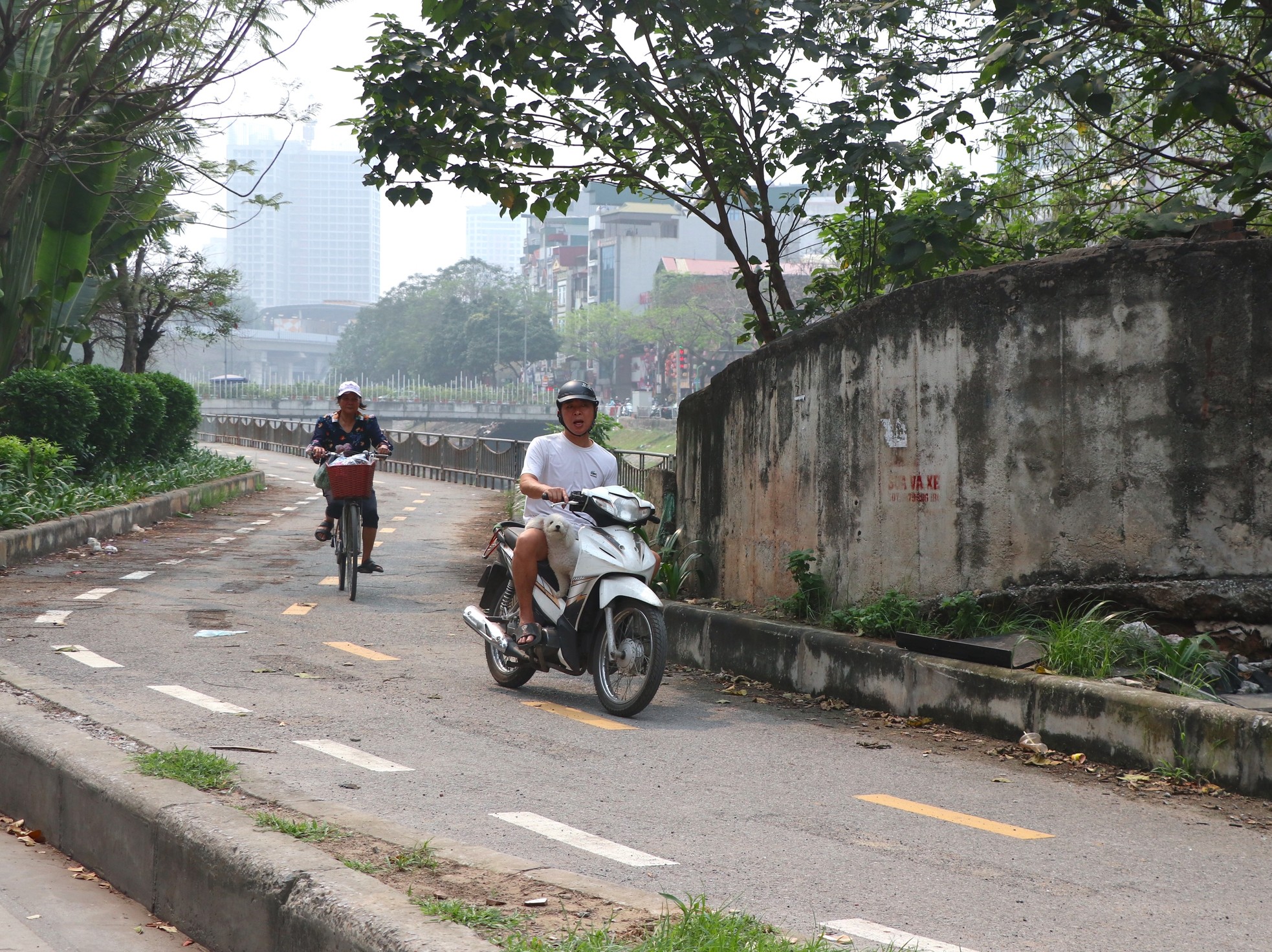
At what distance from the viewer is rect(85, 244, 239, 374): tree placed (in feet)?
99.2

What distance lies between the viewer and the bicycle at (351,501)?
11.4 metres

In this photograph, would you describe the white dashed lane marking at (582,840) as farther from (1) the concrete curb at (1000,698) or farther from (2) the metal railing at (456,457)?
(2) the metal railing at (456,457)

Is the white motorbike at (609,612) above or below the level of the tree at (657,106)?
below

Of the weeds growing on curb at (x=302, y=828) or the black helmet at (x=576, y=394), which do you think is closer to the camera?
the weeds growing on curb at (x=302, y=828)

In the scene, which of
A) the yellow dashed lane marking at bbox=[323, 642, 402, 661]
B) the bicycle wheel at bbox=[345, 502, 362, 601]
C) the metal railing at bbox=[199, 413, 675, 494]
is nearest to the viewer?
the yellow dashed lane marking at bbox=[323, 642, 402, 661]

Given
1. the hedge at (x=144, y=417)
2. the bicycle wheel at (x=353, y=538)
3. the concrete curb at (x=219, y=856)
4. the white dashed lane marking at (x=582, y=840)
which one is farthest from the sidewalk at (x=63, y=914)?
the hedge at (x=144, y=417)

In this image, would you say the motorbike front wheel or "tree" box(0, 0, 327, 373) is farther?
"tree" box(0, 0, 327, 373)

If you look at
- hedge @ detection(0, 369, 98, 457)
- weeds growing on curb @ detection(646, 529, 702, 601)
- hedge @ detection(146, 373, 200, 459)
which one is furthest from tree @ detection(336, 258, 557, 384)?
weeds growing on curb @ detection(646, 529, 702, 601)

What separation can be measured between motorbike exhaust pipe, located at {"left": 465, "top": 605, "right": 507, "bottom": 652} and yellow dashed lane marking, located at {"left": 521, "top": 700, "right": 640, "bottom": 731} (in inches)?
14.7

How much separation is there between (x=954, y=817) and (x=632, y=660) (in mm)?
2227

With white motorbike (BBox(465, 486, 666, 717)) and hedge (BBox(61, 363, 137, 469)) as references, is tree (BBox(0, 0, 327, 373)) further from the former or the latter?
white motorbike (BBox(465, 486, 666, 717))

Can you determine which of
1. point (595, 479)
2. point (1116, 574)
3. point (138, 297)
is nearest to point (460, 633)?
point (595, 479)

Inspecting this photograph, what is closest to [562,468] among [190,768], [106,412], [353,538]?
[190,768]

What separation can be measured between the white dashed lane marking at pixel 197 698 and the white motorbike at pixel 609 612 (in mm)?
1516
